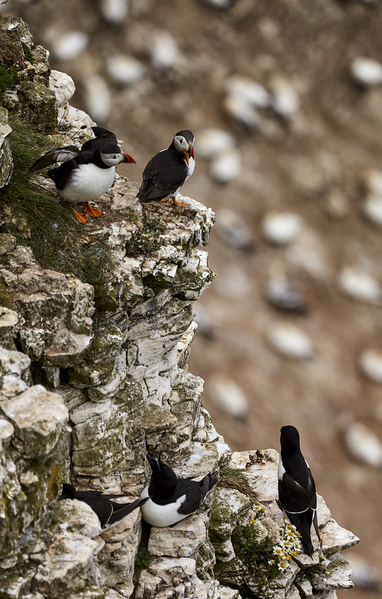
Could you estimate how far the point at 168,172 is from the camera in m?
7.02

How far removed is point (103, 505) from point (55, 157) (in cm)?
345

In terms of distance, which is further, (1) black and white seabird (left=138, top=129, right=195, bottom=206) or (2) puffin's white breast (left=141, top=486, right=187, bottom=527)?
(1) black and white seabird (left=138, top=129, right=195, bottom=206)

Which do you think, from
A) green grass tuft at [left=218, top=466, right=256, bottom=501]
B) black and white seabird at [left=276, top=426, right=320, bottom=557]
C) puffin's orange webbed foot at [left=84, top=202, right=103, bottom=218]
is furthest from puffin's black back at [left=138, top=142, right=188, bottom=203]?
green grass tuft at [left=218, top=466, right=256, bottom=501]

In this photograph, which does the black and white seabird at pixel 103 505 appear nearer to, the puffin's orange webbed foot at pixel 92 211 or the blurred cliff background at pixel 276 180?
the puffin's orange webbed foot at pixel 92 211

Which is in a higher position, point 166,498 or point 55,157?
point 55,157

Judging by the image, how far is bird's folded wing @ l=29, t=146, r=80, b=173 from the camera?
242 inches

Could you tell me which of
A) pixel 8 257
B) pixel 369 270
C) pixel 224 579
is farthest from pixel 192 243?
A: pixel 369 270

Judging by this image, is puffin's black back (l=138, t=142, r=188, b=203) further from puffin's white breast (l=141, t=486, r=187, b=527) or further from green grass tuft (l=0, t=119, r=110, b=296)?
puffin's white breast (l=141, t=486, r=187, b=527)

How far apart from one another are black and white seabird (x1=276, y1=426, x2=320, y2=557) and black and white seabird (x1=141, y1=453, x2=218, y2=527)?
1.69 m

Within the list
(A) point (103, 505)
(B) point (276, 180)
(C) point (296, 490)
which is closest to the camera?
(A) point (103, 505)

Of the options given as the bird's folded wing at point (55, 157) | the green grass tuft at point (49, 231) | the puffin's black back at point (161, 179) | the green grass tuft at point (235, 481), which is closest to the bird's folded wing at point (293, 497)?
the green grass tuft at point (235, 481)

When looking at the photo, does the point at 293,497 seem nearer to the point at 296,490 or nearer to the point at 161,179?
the point at 296,490

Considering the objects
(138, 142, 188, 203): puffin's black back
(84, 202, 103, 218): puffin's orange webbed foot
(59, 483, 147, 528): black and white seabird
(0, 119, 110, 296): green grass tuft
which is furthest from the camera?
(138, 142, 188, 203): puffin's black back

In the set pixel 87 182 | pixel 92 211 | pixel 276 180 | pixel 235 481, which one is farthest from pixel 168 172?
pixel 276 180
